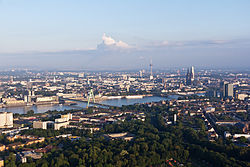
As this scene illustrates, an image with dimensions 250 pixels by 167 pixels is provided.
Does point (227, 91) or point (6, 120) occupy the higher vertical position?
point (227, 91)

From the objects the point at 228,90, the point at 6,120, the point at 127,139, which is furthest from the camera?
the point at 228,90

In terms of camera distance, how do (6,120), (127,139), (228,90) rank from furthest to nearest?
(228,90), (6,120), (127,139)

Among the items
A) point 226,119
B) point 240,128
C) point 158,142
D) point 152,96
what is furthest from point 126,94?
point 158,142

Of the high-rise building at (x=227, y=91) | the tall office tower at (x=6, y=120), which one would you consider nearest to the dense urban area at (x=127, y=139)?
the tall office tower at (x=6, y=120)

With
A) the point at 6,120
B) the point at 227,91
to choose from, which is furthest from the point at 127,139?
the point at 227,91

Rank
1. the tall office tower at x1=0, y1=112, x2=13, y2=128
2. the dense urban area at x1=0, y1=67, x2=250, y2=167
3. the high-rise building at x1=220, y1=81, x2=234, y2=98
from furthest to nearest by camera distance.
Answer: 1. the high-rise building at x1=220, y1=81, x2=234, y2=98
2. the tall office tower at x1=0, y1=112, x2=13, y2=128
3. the dense urban area at x1=0, y1=67, x2=250, y2=167

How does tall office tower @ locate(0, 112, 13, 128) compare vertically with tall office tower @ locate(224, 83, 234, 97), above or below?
below

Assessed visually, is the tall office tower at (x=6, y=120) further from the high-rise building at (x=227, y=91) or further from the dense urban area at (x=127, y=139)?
the high-rise building at (x=227, y=91)

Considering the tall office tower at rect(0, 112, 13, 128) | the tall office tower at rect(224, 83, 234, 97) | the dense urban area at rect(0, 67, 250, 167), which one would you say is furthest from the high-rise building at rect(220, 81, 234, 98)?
the tall office tower at rect(0, 112, 13, 128)

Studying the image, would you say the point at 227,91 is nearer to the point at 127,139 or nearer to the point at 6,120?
the point at 127,139

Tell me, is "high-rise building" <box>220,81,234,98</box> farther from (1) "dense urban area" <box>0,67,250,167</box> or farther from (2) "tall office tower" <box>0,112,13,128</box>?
(2) "tall office tower" <box>0,112,13,128</box>

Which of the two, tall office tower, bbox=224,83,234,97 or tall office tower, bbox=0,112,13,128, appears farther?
tall office tower, bbox=224,83,234,97
